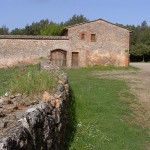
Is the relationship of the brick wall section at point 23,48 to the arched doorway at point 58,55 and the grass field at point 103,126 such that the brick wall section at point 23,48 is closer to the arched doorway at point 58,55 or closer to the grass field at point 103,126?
the arched doorway at point 58,55

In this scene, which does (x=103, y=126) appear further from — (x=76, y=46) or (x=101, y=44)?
(x=101, y=44)

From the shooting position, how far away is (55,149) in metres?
6.43

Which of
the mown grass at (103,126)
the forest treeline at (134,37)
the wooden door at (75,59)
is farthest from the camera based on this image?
the forest treeline at (134,37)

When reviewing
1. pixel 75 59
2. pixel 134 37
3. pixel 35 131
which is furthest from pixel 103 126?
pixel 134 37

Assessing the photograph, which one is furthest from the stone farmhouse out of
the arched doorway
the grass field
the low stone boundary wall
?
the low stone boundary wall

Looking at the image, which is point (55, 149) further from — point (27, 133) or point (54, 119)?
point (27, 133)

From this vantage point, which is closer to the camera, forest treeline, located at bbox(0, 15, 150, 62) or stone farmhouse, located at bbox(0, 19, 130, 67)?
stone farmhouse, located at bbox(0, 19, 130, 67)

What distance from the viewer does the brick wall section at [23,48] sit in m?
36.7

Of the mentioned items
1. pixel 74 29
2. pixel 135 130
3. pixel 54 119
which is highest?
pixel 74 29

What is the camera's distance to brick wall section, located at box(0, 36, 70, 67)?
120 feet

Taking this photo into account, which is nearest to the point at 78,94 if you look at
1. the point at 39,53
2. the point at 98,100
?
the point at 98,100

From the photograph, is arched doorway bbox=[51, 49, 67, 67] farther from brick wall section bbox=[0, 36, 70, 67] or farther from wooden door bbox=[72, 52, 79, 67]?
wooden door bbox=[72, 52, 79, 67]

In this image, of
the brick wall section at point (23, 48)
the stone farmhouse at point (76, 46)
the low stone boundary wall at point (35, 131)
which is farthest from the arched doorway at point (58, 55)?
the low stone boundary wall at point (35, 131)

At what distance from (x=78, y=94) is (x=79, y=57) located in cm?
2192
